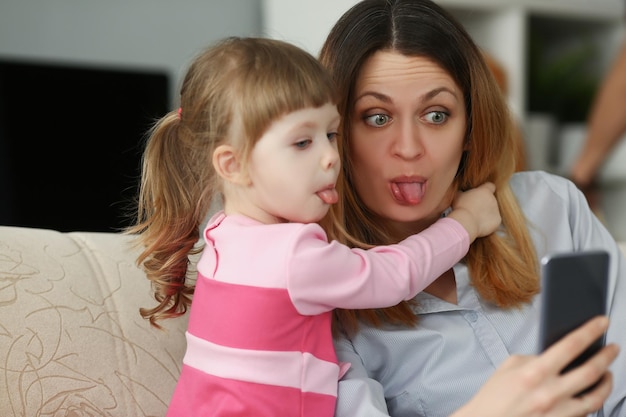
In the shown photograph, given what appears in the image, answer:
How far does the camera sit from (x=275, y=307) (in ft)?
3.11

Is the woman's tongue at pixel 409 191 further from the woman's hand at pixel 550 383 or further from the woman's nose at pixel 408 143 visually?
the woman's hand at pixel 550 383

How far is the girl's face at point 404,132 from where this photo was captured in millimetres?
1199

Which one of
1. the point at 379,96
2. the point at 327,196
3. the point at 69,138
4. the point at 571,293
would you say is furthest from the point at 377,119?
the point at 69,138

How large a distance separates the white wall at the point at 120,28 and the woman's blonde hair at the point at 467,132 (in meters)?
2.00

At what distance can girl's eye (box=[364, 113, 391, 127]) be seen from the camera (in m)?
1.22

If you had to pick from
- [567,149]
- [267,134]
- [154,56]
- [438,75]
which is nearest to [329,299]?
[267,134]

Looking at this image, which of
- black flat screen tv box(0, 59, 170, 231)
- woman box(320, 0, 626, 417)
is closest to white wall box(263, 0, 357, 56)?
black flat screen tv box(0, 59, 170, 231)

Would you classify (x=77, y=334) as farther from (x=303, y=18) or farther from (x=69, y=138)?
(x=303, y=18)

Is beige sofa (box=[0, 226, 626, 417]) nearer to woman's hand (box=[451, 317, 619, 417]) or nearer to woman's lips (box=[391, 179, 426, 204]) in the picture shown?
woman's lips (box=[391, 179, 426, 204])

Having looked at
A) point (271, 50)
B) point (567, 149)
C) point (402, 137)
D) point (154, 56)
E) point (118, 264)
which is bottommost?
point (567, 149)

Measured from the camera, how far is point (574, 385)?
2.71ft

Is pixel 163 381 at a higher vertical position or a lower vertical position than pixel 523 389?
lower

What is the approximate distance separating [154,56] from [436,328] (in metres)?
2.60

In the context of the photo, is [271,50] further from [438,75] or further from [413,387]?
[413,387]
